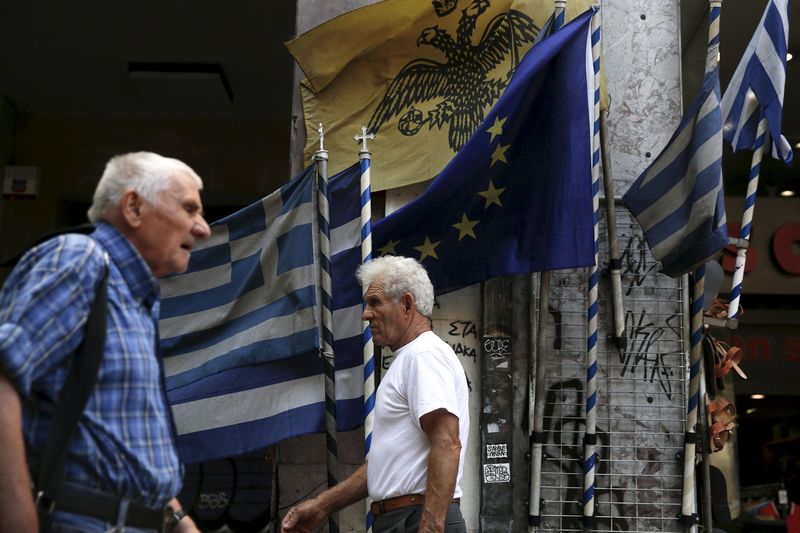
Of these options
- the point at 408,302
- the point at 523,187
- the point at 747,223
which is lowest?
the point at 408,302

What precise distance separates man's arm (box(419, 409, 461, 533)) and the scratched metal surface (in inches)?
75.0

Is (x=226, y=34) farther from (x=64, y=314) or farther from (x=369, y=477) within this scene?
(x=64, y=314)

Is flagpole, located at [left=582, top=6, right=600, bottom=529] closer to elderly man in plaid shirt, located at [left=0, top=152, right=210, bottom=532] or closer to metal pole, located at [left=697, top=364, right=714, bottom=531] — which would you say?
metal pole, located at [left=697, top=364, right=714, bottom=531]

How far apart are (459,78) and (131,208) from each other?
374cm

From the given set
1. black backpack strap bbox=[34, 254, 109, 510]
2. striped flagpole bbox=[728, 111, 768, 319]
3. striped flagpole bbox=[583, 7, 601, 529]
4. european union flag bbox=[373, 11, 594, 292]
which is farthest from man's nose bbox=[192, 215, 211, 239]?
striped flagpole bbox=[728, 111, 768, 319]

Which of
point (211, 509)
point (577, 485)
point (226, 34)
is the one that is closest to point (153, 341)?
point (577, 485)

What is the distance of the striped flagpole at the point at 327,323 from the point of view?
5305 mm

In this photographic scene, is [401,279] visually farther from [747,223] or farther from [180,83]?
[180,83]

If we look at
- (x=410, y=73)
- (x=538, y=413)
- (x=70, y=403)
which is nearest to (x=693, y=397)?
(x=538, y=413)

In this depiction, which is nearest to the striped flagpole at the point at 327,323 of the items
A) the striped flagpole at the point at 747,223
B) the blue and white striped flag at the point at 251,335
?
the blue and white striped flag at the point at 251,335

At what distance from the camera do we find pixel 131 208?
112 inches

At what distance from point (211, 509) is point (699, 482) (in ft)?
24.2

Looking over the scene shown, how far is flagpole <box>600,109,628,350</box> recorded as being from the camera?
5.92 m

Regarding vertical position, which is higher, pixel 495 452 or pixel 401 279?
pixel 401 279
